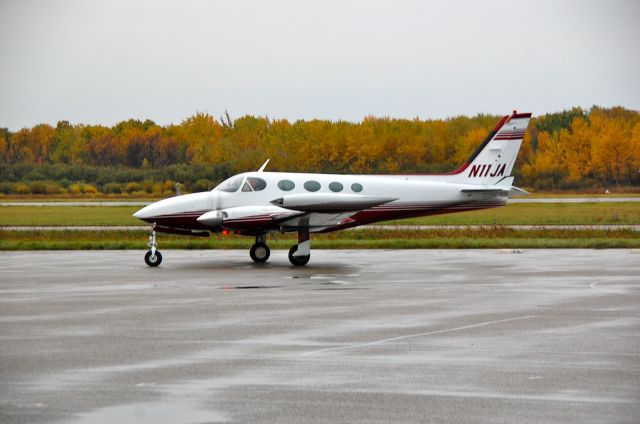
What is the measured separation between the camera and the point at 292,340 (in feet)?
38.0

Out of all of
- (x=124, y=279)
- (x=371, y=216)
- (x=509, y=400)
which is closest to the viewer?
(x=509, y=400)

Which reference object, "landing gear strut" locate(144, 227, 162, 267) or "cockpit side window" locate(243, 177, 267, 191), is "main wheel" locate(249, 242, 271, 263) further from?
"landing gear strut" locate(144, 227, 162, 267)

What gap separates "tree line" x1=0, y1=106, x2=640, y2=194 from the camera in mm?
63128

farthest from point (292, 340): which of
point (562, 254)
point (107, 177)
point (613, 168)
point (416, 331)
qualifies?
point (613, 168)

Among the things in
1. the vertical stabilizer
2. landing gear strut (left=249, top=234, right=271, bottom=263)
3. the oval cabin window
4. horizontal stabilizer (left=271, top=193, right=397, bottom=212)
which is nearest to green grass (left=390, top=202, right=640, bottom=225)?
the vertical stabilizer

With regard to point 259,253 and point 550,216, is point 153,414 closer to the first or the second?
point 259,253

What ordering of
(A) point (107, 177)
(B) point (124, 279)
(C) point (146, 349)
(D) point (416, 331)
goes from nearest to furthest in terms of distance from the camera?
(C) point (146, 349) < (D) point (416, 331) < (B) point (124, 279) < (A) point (107, 177)

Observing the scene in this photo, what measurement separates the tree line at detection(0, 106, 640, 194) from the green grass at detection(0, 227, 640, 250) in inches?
817

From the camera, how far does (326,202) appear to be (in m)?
22.6

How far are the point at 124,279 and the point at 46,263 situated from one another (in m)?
5.34

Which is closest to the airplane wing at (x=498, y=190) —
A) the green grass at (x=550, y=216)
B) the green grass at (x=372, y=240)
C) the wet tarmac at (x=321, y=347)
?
the green grass at (x=372, y=240)

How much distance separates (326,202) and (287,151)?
36.6m

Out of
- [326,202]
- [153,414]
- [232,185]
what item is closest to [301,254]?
[326,202]

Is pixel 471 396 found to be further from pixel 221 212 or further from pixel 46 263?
pixel 46 263
